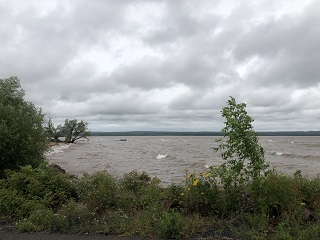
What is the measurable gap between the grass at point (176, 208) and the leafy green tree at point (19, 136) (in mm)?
2881

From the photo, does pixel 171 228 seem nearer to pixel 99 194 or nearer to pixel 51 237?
pixel 51 237

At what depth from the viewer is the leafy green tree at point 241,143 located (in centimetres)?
641

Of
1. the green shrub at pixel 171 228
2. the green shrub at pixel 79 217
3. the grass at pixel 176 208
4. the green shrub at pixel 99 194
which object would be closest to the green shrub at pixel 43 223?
the grass at pixel 176 208

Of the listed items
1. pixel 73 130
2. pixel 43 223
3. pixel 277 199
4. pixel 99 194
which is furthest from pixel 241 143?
pixel 73 130

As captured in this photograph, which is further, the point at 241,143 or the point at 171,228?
the point at 241,143

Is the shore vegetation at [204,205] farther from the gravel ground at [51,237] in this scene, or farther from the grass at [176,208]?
the gravel ground at [51,237]

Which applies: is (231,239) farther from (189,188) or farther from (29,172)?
(29,172)

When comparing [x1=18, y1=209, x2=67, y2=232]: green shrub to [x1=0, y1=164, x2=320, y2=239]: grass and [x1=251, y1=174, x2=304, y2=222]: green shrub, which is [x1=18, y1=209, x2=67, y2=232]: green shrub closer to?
[x1=0, y1=164, x2=320, y2=239]: grass

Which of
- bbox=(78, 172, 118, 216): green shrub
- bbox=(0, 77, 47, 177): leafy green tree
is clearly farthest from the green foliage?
bbox=(0, 77, 47, 177): leafy green tree

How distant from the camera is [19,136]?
1077 centimetres

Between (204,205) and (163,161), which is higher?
(204,205)

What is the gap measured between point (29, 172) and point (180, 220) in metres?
4.57

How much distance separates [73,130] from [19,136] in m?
89.8

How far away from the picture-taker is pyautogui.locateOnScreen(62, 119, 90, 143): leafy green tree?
9480 centimetres
